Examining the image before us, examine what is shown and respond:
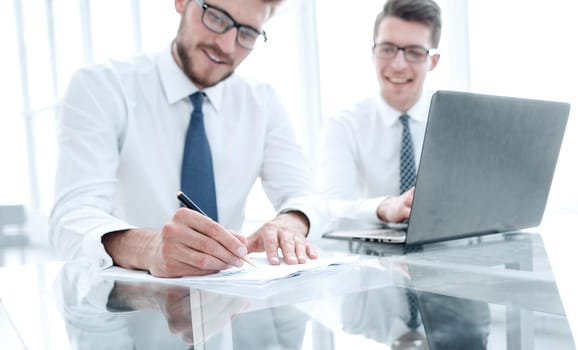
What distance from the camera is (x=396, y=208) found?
141cm

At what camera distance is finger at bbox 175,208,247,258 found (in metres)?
0.84

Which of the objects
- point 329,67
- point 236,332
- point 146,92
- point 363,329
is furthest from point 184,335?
point 329,67

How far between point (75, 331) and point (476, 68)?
2.47m

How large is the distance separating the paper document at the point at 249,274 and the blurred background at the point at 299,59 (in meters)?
0.68

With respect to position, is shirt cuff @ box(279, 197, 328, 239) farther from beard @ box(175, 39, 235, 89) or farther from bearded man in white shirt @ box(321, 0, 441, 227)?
bearded man in white shirt @ box(321, 0, 441, 227)

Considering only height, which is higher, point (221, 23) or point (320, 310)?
point (221, 23)

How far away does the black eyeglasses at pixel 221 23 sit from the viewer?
143cm

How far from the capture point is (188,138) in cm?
151

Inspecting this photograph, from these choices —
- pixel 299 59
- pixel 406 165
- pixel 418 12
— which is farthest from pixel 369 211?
pixel 299 59

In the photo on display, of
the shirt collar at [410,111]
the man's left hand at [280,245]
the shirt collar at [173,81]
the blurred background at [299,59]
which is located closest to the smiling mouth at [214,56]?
the shirt collar at [173,81]

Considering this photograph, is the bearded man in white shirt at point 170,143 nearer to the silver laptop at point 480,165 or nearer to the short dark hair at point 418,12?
the silver laptop at point 480,165

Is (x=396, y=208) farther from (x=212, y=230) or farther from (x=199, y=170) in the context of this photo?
(x=212, y=230)

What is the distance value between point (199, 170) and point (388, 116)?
0.93 metres

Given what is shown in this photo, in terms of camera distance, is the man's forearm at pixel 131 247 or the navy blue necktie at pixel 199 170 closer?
the man's forearm at pixel 131 247
